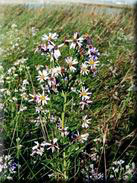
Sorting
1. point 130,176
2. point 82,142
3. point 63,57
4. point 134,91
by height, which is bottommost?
point 130,176

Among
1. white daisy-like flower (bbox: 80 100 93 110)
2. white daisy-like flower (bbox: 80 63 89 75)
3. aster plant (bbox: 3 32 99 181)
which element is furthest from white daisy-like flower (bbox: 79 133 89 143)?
white daisy-like flower (bbox: 80 63 89 75)

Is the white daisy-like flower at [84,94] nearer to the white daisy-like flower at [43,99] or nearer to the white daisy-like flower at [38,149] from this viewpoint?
the white daisy-like flower at [43,99]

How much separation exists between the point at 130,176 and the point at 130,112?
340 millimetres

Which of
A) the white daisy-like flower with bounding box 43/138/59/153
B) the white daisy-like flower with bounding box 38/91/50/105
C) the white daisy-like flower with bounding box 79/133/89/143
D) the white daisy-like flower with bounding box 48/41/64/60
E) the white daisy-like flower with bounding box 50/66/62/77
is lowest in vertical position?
the white daisy-like flower with bounding box 43/138/59/153

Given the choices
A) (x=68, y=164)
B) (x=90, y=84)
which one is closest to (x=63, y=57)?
(x=90, y=84)

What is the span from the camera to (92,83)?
1.81 meters

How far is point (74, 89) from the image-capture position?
154 centimetres

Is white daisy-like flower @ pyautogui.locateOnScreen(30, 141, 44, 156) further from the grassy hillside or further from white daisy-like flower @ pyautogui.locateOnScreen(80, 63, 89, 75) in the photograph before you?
white daisy-like flower @ pyautogui.locateOnScreen(80, 63, 89, 75)

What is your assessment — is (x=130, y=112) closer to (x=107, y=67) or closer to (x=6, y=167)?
(x=107, y=67)

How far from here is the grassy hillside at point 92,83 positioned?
63.2 inches

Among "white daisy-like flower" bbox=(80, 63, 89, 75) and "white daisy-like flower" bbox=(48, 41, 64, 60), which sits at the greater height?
"white daisy-like flower" bbox=(48, 41, 64, 60)

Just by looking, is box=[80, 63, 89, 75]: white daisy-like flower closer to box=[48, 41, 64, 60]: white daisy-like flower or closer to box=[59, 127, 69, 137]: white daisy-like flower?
box=[48, 41, 64, 60]: white daisy-like flower

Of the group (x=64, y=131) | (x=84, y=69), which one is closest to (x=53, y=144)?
(x=64, y=131)

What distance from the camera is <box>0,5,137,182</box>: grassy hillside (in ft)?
5.26
